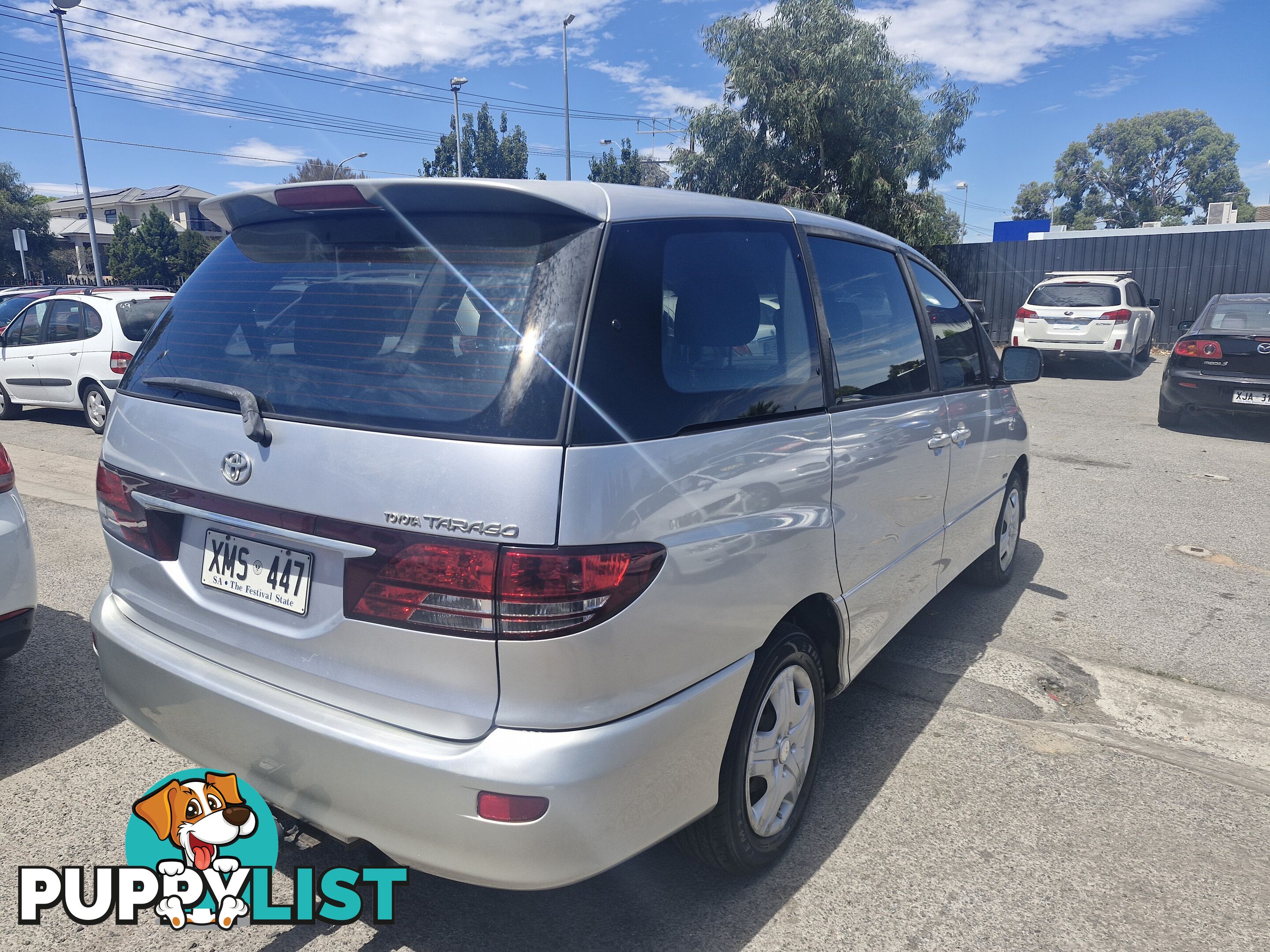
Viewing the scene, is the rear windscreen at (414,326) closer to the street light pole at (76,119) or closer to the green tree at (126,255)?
the street light pole at (76,119)

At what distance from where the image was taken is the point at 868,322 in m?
3.11

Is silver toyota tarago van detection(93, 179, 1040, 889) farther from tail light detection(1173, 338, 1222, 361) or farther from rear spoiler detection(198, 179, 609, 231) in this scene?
tail light detection(1173, 338, 1222, 361)

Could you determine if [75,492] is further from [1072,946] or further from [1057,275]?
[1057,275]

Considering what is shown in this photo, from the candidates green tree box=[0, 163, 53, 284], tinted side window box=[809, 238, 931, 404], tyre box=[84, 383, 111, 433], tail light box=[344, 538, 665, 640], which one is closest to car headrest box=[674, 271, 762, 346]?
tinted side window box=[809, 238, 931, 404]

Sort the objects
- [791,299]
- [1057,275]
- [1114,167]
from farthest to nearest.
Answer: [1114,167]
[1057,275]
[791,299]

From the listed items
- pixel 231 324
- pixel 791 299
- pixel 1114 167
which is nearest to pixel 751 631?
pixel 791 299

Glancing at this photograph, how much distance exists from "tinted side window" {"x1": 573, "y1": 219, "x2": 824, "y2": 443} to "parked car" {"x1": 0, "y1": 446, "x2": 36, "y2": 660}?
8.64 ft

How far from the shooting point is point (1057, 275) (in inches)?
675

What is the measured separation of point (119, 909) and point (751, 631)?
189cm

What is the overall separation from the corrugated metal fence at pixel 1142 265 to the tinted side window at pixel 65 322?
1813 centimetres

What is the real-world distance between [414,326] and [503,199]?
1.14ft

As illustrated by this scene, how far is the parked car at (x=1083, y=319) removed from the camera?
1448 cm

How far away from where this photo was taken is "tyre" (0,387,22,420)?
36.9ft

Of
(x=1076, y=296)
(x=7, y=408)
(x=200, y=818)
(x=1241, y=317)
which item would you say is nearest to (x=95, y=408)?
(x=7, y=408)
